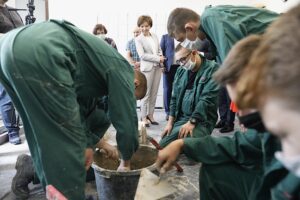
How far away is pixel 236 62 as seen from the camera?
0.73 metres

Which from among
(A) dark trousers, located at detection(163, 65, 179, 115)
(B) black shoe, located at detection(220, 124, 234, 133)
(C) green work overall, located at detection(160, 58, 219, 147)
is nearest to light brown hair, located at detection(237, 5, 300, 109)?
(C) green work overall, located at detection(160, 58, 219, 147)

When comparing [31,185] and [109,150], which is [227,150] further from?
[31,185]

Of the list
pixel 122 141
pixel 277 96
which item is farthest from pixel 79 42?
pixel 277 96

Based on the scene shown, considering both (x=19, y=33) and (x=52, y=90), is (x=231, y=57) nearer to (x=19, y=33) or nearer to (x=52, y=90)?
(x=52, y=90)

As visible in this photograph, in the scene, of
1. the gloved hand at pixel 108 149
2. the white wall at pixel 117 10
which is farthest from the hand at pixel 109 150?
the white wall at pixel 117 10

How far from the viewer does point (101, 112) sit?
60.9 inches

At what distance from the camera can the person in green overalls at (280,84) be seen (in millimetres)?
477

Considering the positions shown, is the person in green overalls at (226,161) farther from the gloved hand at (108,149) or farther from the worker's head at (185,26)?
the worker's head at (185,26)

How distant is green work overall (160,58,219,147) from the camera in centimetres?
202

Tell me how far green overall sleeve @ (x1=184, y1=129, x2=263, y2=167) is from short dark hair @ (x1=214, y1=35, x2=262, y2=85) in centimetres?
42

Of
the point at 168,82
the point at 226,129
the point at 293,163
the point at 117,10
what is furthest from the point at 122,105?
the point at 117,10

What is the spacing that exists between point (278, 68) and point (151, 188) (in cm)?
89

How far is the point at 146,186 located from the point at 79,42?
0.62 meters

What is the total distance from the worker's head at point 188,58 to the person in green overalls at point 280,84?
1393mm
